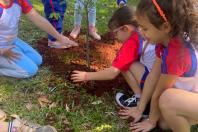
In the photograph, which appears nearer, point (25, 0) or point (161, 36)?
point (161, 36)

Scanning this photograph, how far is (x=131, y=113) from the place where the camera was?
3.05m

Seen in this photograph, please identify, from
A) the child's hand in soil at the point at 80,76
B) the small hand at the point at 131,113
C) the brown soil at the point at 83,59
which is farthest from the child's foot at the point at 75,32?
the small hand at the point at 131,113

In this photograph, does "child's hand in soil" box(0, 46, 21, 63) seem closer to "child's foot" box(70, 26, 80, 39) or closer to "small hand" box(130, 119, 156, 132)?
"child's foot" box(70, 26, 80, 39)

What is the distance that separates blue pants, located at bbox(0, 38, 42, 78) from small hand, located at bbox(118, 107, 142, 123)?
91cm

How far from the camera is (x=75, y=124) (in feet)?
9.81

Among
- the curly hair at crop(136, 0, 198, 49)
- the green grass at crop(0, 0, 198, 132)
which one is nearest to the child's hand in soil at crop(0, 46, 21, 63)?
the green grass at crop(0, 0, 198, 132)

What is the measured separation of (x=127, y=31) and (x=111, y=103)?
61 cm

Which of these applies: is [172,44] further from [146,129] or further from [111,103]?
[111,103]

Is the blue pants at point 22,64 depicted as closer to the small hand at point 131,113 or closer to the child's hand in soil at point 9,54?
the child's hand in soil at point 9,54

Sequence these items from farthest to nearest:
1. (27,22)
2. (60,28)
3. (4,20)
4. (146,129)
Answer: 1. (27,22)
2. (60,28)
3. (4,20)
4. (146,129)

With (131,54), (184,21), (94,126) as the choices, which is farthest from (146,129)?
(184,21)

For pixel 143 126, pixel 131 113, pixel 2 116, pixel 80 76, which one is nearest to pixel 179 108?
pixel 143 126

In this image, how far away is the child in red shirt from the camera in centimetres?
305

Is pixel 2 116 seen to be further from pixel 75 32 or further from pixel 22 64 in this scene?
pixel 75 32
